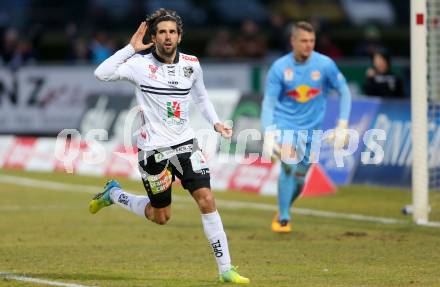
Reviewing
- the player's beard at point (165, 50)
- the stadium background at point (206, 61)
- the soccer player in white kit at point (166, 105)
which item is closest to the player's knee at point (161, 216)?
the soccer player in white kit at point (166, 105)

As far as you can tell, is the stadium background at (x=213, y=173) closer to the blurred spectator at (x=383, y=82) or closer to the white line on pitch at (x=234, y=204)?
the white line on pitch at (x=234, y=204)

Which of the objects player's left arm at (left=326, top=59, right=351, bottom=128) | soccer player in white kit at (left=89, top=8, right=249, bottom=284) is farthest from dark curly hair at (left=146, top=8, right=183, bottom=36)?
player's left arm at (left=326, top=59, right=351, bottom=128)

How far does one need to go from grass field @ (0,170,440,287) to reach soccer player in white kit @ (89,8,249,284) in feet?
A: 3.04

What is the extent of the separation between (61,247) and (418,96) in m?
5.08

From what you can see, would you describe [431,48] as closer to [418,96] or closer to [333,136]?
[418,96]

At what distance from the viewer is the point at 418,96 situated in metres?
15.5

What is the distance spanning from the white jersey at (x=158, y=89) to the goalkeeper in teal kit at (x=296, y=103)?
3.70 m

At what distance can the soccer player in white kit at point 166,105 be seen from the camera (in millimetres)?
10977

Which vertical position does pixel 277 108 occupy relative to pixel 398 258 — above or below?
above

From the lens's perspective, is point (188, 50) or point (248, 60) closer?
point (248, 60)

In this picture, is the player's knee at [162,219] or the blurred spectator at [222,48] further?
the blurred spectator at [222,48]

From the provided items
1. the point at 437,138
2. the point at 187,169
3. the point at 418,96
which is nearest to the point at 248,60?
the point at 437,138

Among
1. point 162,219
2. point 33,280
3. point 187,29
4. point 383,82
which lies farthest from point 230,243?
point 187,29

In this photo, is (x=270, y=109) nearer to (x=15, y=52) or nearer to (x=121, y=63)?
(x=121, y=63)
